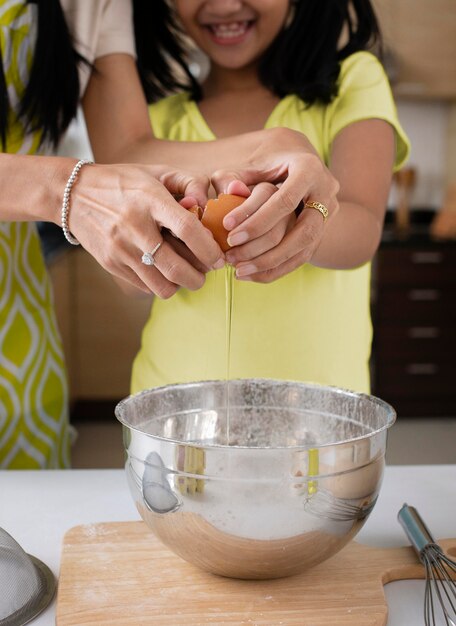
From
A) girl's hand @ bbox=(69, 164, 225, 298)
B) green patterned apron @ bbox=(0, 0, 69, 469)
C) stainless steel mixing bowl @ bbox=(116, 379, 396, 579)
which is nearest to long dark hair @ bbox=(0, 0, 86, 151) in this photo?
green patterned apron @ bbox=(0, 0, 69, 469)

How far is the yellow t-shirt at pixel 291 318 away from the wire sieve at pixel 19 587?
63 centimetres

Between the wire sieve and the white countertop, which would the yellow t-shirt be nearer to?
the white countertop

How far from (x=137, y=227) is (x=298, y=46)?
2.50ft

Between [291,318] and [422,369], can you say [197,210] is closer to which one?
[291,318]

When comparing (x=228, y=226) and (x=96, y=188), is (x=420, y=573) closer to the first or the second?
(x=228, y=226)

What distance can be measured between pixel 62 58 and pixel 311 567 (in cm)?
87

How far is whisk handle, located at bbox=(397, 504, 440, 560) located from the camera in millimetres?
797

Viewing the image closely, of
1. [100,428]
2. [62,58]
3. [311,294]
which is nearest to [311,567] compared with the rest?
[311,294]

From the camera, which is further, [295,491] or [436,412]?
[436,412]

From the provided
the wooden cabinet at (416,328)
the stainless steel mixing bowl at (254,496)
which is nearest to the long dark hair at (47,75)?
the stainless steel mixing bowl at (254,496)

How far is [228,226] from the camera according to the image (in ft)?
2.76

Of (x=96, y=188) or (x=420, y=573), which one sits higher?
(x=96, y=188)

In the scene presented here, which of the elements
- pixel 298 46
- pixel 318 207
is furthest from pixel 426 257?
pixel 318 207

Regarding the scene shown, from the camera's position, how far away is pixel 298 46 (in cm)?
143
